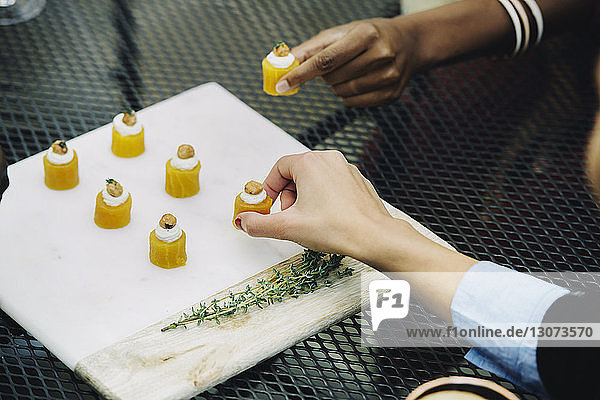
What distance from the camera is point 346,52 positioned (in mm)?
1936

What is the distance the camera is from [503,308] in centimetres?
132

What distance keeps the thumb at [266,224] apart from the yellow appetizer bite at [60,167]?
1.43 feet

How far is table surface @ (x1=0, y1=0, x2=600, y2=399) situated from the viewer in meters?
1.39

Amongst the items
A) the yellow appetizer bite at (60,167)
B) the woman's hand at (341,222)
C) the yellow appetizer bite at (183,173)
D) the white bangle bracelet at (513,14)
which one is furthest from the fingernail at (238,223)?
the white bangle bracelet at (513,14)

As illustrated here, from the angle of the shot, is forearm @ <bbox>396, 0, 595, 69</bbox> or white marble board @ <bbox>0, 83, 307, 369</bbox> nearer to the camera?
white marble board @ <bbox>0, 83, 307, 369</bbox>

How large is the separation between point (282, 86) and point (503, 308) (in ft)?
2.76

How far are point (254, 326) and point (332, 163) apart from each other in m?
0.35

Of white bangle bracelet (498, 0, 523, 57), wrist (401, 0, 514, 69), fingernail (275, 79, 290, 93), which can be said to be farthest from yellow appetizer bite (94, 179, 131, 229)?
white bangle bracelet (498, 0, 523, 57)

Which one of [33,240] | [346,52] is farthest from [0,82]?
[346,52]

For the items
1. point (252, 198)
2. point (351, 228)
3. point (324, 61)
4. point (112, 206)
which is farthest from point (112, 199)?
point (324, 61)

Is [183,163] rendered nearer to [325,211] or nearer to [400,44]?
[325,211]

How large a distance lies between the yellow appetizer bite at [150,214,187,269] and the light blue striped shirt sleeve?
1.81 ft

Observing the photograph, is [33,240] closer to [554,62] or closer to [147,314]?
[147,314]

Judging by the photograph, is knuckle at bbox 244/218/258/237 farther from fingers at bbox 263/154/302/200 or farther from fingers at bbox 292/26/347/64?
fingers at bbox 292/26/347/64
